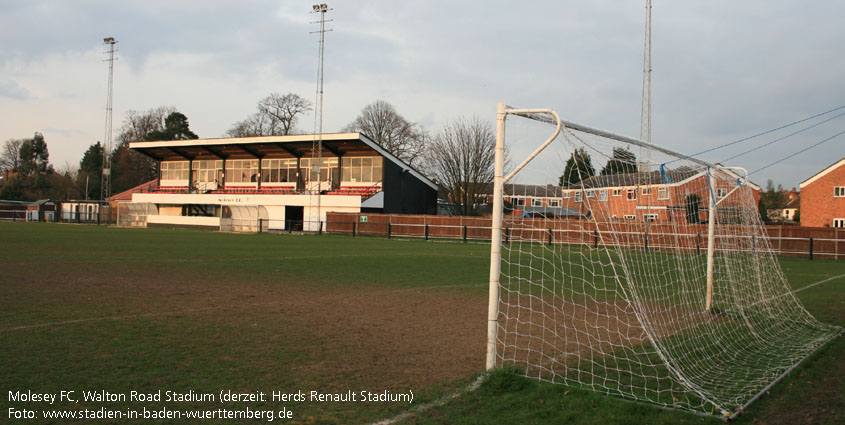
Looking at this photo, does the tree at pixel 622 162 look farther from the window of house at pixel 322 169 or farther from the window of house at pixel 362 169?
the window of house at pixel 322 169

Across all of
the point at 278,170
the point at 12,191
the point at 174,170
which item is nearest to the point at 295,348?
the point at 278,170

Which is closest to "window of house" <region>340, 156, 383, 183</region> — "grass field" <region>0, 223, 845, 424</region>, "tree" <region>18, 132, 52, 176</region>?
"grass field" <region>0, 223, 845, 424</region>

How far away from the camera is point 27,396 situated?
4180mm

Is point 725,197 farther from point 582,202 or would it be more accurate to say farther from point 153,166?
point 153,166

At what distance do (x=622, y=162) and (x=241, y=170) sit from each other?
153 ft

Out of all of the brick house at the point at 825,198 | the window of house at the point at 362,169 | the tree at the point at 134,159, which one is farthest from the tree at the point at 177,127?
the brick house at the point at 825,198

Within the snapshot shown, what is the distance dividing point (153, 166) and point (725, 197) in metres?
80.8

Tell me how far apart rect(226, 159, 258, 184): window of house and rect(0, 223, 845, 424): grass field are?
37323 millimetres

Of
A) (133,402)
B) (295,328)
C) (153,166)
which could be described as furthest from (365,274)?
(153,166)

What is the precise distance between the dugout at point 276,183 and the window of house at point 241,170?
9 centimetres

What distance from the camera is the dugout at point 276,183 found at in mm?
41281

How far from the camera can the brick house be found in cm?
3853

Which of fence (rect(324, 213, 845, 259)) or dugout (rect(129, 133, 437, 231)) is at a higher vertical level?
dugout (rect(129, 133, 437, 231))

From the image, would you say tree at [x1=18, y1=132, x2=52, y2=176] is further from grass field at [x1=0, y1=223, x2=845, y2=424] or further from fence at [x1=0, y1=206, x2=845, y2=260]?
grass field at [x1=0, y1=223, x2=845, y2=424]
